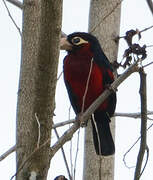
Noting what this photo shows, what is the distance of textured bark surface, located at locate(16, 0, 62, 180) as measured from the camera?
7.90 ft

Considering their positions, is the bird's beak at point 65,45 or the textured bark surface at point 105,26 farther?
the bird's beak at point 65,45

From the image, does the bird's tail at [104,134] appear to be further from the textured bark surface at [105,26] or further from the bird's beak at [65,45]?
the bird's beak at [65,45]

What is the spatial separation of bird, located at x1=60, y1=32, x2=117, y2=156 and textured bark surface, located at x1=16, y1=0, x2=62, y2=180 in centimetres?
A: 194

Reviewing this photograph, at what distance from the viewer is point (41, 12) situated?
7.91 ft

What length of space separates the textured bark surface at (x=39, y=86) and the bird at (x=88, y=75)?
1935 mm

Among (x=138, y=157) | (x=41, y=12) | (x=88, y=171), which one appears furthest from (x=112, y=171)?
(x=41, y=12)

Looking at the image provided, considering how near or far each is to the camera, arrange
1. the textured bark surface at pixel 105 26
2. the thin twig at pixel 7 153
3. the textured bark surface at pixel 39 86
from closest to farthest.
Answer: the textured bark surface at pixel 39 86 → the thin twig at pixel 7 153 → the textured bark surface at pixel 105 26

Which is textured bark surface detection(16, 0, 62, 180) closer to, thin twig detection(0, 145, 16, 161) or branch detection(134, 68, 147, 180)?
branch detection(134, 68, 147, 180)

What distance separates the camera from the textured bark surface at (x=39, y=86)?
2.41 meters

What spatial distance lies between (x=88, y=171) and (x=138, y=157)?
39.4 inches

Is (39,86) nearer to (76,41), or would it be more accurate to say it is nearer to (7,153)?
(7,153)

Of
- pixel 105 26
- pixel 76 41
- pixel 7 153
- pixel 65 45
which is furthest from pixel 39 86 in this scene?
pixel 76 41

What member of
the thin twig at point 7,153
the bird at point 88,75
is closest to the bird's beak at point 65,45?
the bird at point 88,75

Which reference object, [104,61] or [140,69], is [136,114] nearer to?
[104,61]
